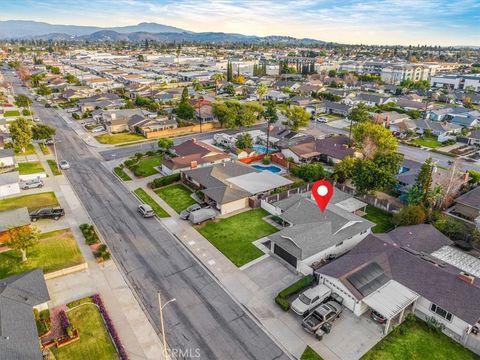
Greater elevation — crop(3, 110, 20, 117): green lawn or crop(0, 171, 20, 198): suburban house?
crop(3, 110, 20, 117): green lawn

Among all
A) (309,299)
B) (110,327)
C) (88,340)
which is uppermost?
(309,299)

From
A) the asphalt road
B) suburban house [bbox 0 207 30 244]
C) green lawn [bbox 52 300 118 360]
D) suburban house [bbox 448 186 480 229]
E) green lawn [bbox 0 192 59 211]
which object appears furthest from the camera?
green lawn [bbox 0 192 59 211]

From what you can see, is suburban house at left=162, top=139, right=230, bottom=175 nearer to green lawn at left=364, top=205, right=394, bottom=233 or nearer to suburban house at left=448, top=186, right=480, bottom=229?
green lawn at left=364, top=205, right=394, bottom=233

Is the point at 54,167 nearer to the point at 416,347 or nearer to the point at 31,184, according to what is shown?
the point at 31,184

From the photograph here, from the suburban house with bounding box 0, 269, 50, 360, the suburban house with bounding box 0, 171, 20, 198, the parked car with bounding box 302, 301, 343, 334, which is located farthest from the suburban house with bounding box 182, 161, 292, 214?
the suburban house with bounding box 0, 171, 20, 198

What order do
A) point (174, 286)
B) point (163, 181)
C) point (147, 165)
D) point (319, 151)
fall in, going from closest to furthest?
point (174, 286) → point (163, 181) → point (147, 165) → point (319, 151)

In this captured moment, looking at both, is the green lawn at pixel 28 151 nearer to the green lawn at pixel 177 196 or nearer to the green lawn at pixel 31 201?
the green lawn at pixel 31 201

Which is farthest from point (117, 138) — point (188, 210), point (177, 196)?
point (188, 210)

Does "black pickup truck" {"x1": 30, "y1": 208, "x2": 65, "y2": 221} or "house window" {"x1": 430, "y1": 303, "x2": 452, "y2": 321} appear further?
"black pickup truck" {"x1": 30, "y1": 208, "x2": 65, "y2": 221}
